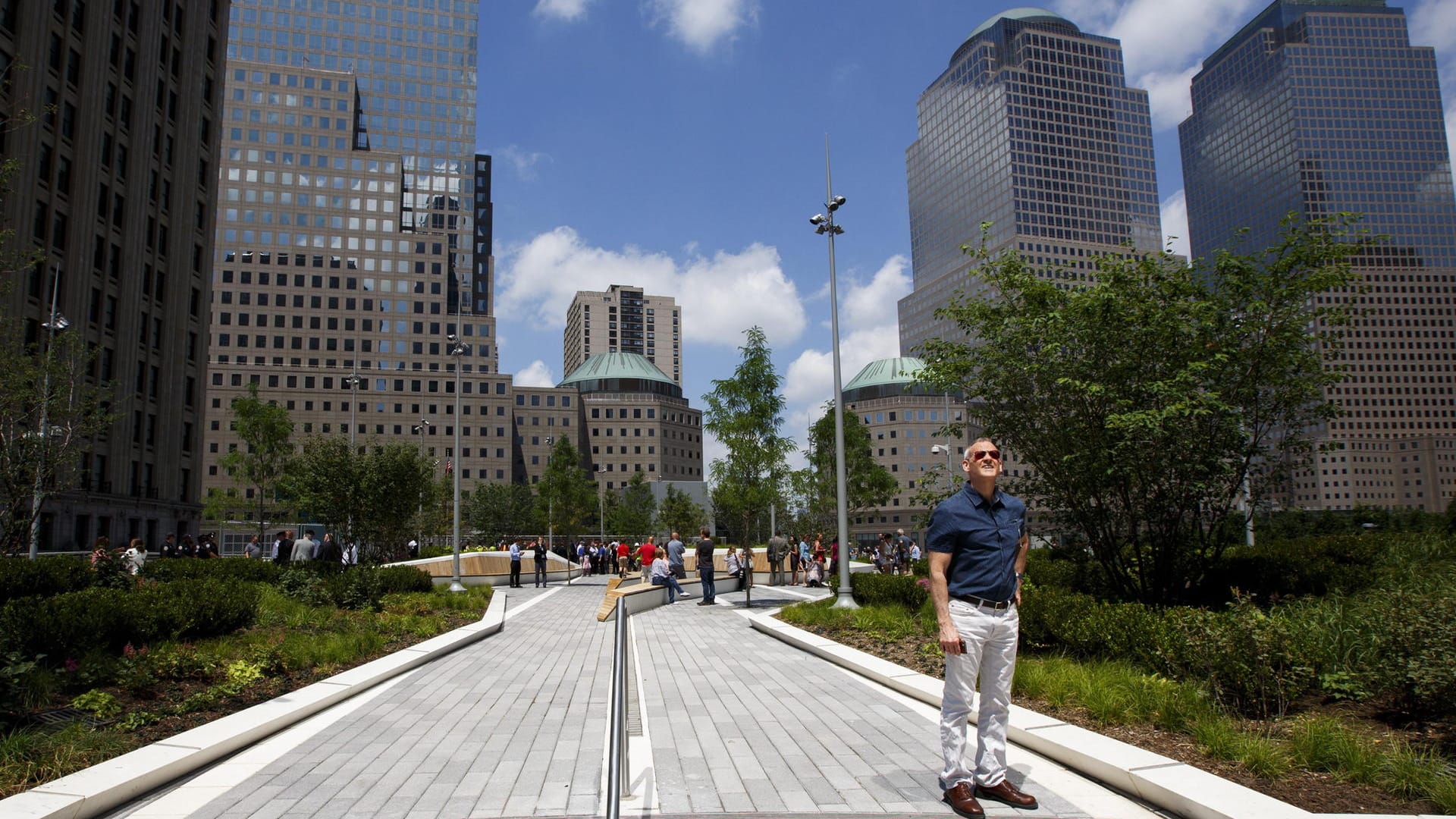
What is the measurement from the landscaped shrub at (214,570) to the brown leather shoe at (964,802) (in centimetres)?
1865

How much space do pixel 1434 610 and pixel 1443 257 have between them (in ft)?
765

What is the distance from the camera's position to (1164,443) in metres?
12.4

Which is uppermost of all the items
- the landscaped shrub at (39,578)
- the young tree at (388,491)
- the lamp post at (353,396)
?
the lamp post at (353,396)

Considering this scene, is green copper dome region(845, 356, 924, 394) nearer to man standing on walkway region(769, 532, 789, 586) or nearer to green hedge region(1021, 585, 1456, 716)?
man standing on walkway region(769, 532, 789, 586)

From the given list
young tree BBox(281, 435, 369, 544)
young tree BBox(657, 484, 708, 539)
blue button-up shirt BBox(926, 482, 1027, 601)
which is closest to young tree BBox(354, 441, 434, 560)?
young tree BBox(281, 435, 369, 544)

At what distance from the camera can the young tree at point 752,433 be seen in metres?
27.1

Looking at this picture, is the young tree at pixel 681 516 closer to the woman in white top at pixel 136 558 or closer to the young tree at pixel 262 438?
the young tree at pixel 262 438

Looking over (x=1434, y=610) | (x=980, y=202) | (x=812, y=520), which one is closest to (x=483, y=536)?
(x=812, y=520)

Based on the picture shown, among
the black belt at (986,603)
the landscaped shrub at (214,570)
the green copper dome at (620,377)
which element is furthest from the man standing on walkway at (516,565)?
the green copper dome at (620,377)

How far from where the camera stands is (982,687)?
5305 millimetres

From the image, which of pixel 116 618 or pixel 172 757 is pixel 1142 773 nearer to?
pixel 172 757

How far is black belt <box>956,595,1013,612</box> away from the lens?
532 centimetres

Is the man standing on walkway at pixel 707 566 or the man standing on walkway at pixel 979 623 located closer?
the man standing on walkway at pixel 979 623

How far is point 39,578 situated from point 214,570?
5781 mm
